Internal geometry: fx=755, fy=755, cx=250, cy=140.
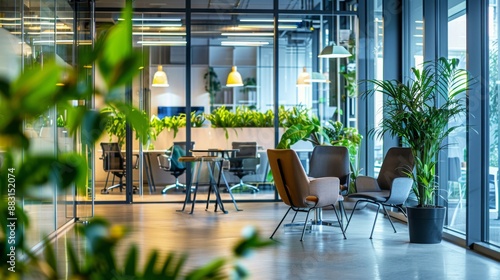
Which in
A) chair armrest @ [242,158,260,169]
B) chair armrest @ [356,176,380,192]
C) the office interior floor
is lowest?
the office interior floor

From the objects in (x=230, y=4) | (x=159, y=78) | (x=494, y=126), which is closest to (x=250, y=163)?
(x=159, y=78)

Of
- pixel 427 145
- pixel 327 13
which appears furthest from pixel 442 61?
pixel 327 13

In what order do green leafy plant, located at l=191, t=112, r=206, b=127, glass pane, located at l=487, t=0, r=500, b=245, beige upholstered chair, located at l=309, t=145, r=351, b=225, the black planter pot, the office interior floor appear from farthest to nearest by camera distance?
green leafy plant, located at l=191, t=112, r=206, b=127 → beige upholstered chair, located at l=309, t=145, r=351, b=225 → the black planter pot → glass pane, located at l=487, t=0, r=500, b=245 → the office interior floor

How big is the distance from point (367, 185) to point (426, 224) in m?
1.34

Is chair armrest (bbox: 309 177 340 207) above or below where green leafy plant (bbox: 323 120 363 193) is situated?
below

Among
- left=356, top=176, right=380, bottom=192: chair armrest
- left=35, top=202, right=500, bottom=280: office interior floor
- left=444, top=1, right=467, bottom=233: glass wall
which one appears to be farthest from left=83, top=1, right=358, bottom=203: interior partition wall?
left=444, top=1, right=467, bottom=233: glass wall

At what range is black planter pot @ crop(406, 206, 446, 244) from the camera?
23.6ft

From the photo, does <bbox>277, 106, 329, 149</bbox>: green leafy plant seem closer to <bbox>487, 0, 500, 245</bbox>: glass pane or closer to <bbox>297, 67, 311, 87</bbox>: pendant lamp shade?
<bbox>297, 67, 311, 87</bbox>: pendant lamp shade

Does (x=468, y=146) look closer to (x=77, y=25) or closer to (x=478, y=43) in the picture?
(x=478, y=43)

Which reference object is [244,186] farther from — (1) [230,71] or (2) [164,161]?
(1) [230,71]

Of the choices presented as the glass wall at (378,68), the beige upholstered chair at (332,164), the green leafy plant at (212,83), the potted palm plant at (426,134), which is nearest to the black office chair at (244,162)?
the green leafy plant at (212,83)

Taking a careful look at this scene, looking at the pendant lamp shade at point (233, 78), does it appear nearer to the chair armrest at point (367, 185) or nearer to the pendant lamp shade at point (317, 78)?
the pendant lamp shade at point (317, 78)

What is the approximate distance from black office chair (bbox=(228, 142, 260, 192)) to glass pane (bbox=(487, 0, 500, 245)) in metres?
5.41

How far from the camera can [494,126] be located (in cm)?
676
